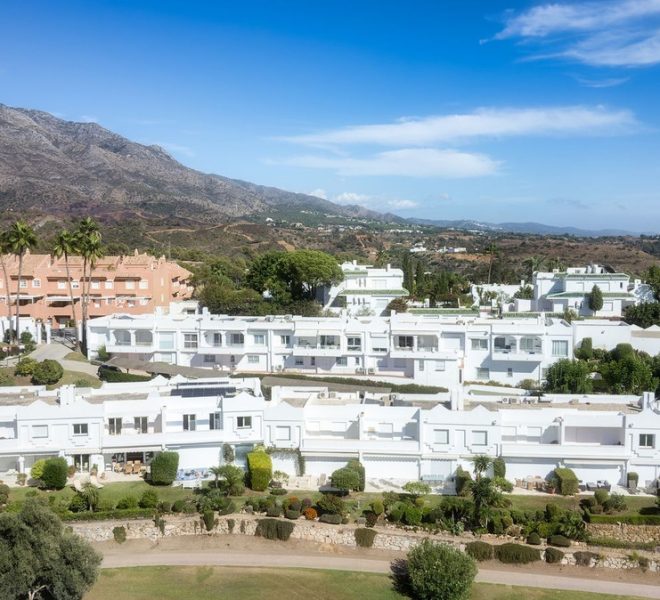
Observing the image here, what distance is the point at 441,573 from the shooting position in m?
26.7

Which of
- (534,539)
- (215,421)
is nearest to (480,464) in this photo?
(534,539)

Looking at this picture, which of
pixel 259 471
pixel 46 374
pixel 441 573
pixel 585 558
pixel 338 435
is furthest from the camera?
pixel 46 374

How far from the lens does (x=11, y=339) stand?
63.4 metres

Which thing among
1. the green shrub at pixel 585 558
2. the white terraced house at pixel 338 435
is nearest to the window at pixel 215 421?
the white terraced house at pixel 338 435

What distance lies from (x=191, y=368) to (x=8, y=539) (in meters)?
30.9

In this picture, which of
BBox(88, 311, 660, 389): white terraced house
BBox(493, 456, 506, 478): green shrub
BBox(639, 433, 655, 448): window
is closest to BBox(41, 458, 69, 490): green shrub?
BBox(88, 311, 660, 389): white terraced house

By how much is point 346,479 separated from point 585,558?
11.8 metres

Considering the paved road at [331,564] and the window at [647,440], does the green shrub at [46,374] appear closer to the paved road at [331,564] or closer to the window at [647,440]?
the paved road at [331,564]

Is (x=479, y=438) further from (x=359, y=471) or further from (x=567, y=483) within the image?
(x=359, y=471)

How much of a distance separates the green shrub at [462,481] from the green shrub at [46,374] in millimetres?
33430

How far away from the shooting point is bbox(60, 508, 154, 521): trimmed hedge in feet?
101

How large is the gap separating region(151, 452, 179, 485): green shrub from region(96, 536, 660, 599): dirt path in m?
4.38

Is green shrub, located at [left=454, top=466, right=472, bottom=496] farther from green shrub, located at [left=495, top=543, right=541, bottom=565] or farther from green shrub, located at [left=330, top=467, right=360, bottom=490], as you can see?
A: green shrub, located at [left=330, top=467, right=360, bottom=490]

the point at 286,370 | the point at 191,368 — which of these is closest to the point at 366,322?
the point at 286,370
